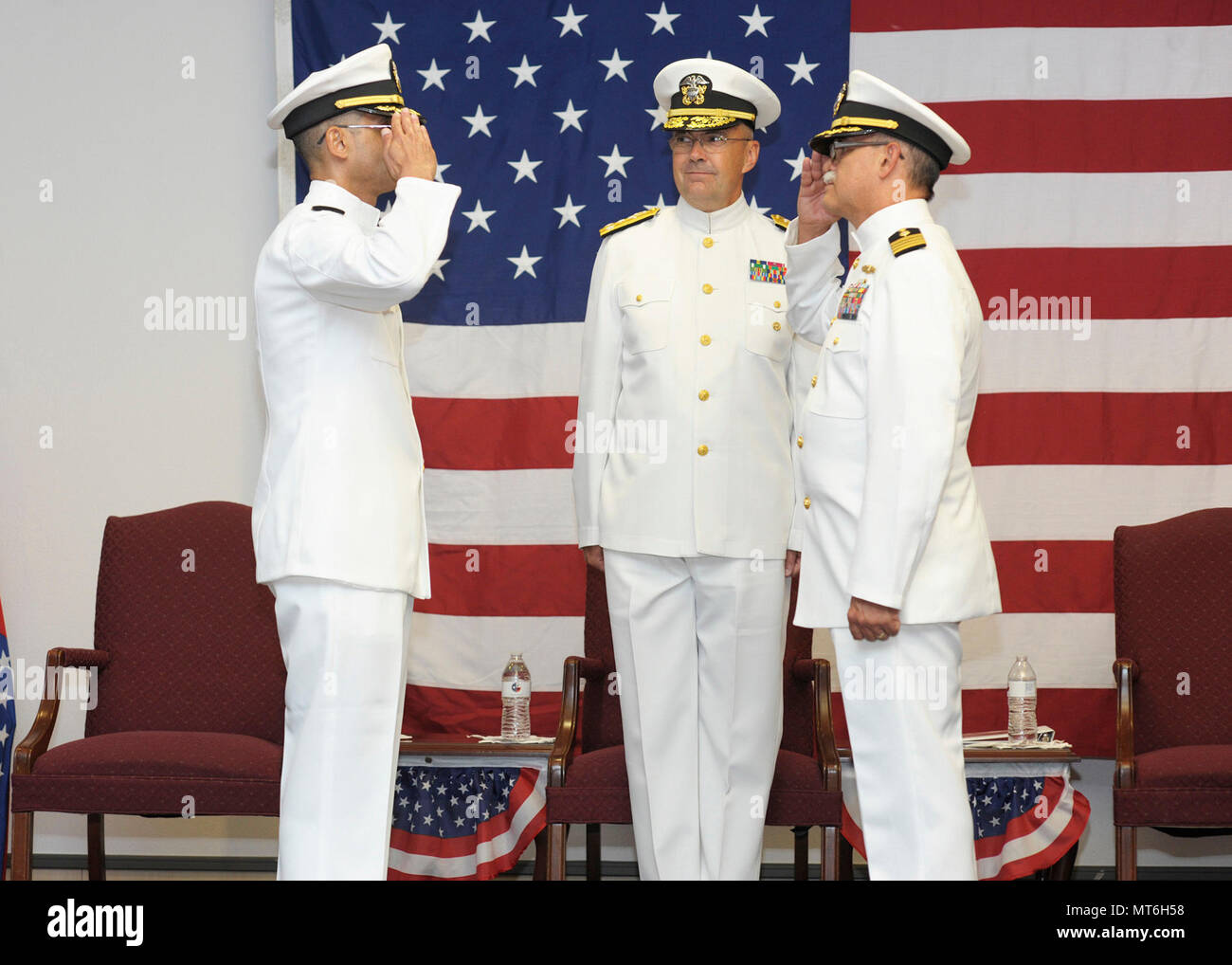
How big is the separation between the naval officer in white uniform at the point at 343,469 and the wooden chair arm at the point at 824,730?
52.7 inches

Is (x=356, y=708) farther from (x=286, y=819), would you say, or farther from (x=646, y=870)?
(x=646, y=870)

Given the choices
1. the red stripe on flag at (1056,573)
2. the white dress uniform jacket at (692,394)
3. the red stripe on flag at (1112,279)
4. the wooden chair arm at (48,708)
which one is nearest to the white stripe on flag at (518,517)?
the white dress uniform jacket at (692,394)

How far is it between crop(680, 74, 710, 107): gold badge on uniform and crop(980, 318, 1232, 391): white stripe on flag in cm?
142

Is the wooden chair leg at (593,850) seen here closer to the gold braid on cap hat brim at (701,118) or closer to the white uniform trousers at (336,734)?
the white uniform trousers at (336,734)

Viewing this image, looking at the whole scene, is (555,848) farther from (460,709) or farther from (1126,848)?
(1126,848)

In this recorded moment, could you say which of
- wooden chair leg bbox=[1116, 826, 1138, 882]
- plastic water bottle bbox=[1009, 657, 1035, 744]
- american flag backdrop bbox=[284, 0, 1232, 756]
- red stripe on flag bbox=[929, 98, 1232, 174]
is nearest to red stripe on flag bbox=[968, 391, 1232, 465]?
american flag backdrop bbox=[284, 0, 1232, 756]

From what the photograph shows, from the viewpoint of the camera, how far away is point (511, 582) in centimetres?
476

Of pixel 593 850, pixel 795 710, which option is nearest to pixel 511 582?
pixel 593 850

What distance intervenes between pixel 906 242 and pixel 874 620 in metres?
0.79

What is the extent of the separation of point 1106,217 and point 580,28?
6.18 feet

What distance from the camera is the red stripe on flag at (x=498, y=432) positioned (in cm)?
476

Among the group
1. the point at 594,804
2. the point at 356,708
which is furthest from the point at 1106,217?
the point at 356,708

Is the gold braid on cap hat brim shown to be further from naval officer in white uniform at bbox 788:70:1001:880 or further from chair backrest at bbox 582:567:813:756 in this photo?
chair backrest at bbox 582:567:813:756

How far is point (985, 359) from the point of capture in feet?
15.3
